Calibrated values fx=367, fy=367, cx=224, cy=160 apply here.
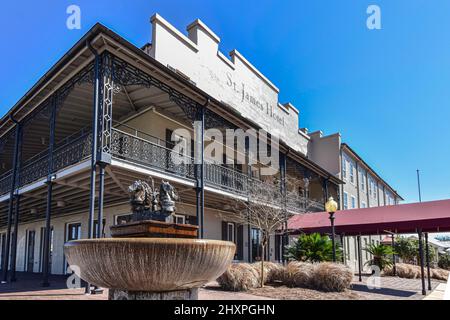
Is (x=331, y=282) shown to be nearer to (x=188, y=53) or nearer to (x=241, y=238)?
(x=241, y=238)

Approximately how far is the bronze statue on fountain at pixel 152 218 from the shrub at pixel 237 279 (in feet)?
21.1

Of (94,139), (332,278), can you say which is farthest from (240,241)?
(94,139)

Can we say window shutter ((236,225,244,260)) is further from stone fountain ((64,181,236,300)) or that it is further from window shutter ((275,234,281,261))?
stone fountain ((64,181,236,300))

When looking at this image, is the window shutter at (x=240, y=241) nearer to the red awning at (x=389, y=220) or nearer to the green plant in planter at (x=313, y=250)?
the red awning at (x=389, y=220)

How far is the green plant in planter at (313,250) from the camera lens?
1459 centimetres

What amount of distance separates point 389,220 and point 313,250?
3099 millimetres

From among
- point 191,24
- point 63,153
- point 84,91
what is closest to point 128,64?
point 84,91

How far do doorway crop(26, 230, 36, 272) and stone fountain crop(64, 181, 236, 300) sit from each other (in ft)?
65.9

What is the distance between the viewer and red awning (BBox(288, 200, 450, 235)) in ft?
41.7

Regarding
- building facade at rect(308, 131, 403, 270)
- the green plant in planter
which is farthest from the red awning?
building facade at rect(308, 131, 403, 270)

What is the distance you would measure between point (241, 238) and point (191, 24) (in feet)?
37.6

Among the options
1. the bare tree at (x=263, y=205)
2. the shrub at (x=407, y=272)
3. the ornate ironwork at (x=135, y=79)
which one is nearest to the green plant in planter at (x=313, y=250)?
the bare tree at (x=263, y=205)

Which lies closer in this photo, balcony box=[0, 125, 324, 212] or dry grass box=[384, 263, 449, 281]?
balcony box=[0, 125, 324, 212]
